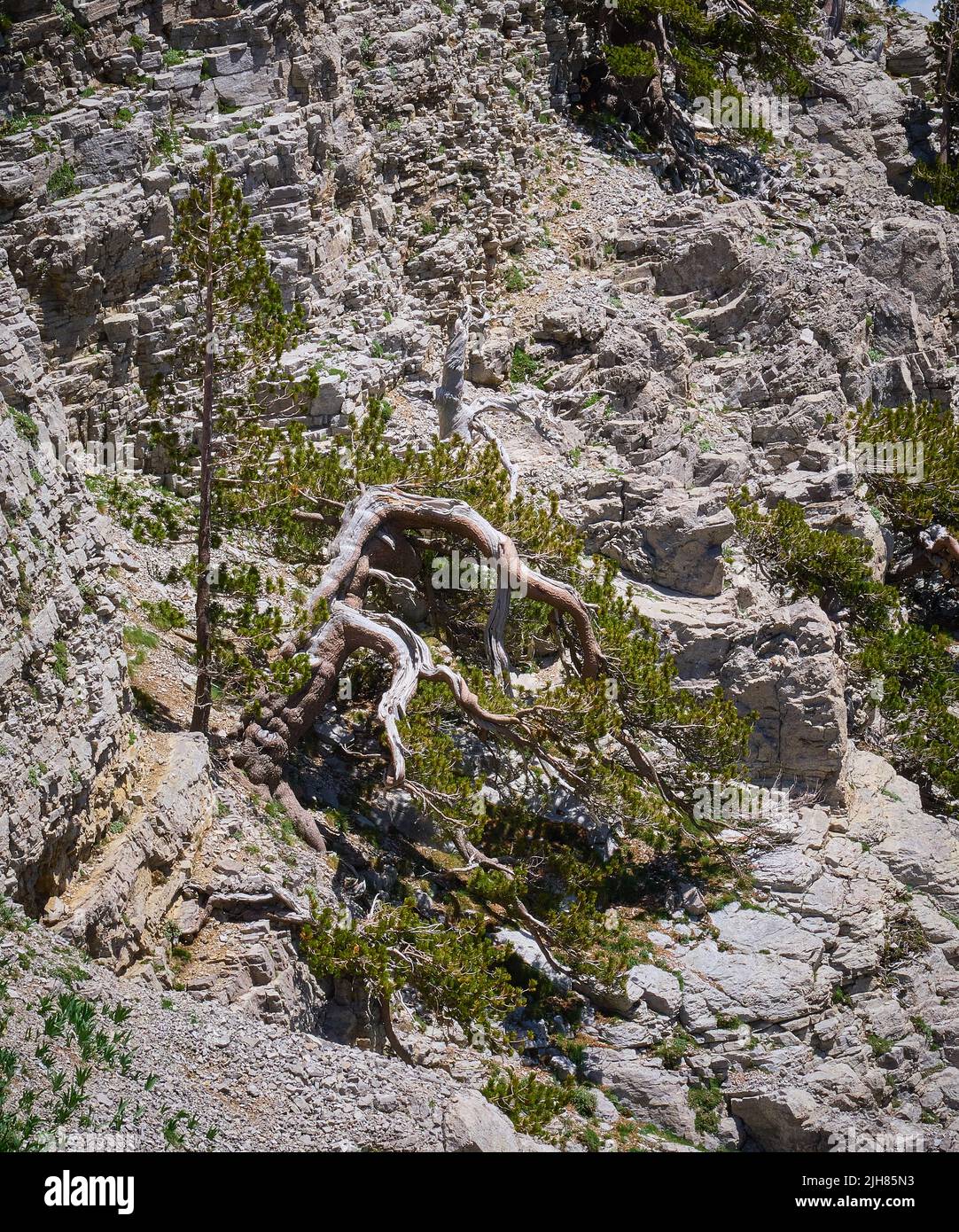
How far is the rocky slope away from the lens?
12.9 m

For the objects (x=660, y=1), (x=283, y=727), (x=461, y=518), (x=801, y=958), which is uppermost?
(x=660, y=1)

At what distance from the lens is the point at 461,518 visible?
691 inches

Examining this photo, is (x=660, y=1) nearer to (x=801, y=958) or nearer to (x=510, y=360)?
(x=510, y=360)

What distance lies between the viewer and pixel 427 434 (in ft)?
77.0

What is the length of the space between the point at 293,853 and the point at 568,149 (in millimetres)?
22497

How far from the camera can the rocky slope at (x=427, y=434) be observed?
42.3 feet

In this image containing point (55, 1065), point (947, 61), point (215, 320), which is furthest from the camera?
point (947, 61)

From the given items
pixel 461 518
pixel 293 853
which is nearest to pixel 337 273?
pixel 461 518

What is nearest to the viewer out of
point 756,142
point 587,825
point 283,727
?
point 283,727
